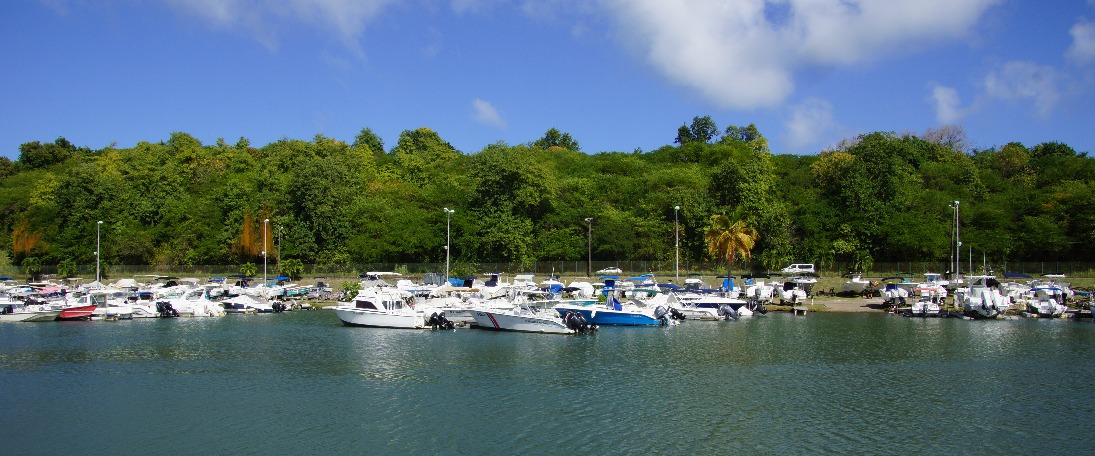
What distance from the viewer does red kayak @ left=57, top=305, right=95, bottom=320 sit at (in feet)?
181

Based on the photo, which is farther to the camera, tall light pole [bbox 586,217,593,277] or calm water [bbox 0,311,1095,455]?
tall light pole [bbox 586,217,593,277]

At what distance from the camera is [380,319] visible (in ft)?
165

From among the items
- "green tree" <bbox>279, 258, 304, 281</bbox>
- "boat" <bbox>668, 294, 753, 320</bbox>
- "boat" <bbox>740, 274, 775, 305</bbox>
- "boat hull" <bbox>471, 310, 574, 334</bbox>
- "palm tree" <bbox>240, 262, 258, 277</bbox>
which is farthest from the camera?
"palm tree" <bbox>240, 262, 258, 277</bbox>

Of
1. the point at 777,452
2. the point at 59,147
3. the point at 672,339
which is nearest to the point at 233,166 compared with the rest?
the point at 59,147

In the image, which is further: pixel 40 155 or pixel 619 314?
pixel 40 155

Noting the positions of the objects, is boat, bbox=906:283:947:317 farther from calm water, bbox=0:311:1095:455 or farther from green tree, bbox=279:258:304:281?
green tree, bbox=279:258:304:281

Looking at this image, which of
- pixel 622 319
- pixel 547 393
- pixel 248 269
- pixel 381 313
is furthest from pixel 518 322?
pixel 248 269

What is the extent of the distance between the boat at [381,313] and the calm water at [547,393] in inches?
87.0

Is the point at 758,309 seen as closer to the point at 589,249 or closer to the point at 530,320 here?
the point at 530,320

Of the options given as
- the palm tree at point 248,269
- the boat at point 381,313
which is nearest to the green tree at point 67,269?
the palm tree at point 248,269

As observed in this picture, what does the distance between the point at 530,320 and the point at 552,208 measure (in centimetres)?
4289

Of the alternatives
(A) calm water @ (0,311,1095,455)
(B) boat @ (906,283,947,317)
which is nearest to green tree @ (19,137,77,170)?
(A) calm water @ (0,311,1095,455)

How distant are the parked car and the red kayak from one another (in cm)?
5351

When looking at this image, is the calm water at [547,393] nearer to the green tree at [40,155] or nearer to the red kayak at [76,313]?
the red kayak at [76,313]
